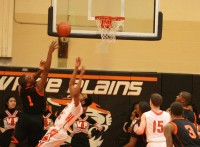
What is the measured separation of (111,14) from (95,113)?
277 centimetres

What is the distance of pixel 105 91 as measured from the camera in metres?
11.7

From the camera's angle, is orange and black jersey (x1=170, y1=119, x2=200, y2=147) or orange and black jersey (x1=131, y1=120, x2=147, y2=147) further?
orange and black jersey (x1=131, y1=120, x2=147, y2=147)

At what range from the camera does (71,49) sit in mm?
12641

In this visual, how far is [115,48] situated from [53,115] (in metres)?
2.69

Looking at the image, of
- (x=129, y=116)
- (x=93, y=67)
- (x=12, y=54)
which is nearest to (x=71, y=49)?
(x=93, y=67)

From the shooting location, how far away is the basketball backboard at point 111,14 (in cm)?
972

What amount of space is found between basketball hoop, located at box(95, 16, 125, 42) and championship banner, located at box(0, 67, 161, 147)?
2.23 meters

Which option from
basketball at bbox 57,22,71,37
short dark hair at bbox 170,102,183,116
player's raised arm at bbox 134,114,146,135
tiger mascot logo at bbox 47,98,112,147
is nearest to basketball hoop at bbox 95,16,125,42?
basketball at bbox 57,22,71,37

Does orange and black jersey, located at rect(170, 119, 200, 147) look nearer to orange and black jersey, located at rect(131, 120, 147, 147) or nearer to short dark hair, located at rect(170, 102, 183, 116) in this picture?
short dark hair, located at rect(170, 102, 183, 116)

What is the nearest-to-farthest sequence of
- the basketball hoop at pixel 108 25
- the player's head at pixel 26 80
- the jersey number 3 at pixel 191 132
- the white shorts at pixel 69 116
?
the jersey number 3 at pixel 191 132 < the white shorts at pixel 69 116 < the player's head at pixel 26 80 < the basketball hoop at pixel 108 25

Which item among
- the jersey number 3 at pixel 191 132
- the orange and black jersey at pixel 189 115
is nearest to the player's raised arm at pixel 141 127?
the orange and black jersey at pixel 189 115

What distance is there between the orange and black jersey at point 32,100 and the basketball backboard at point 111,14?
5.38ft

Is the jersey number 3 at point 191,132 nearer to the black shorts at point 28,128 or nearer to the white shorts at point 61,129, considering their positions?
the white shorts at point 61,129

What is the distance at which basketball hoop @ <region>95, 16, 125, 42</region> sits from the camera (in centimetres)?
960
